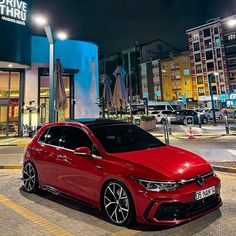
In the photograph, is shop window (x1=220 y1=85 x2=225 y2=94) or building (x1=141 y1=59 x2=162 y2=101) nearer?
shop window (x1=220 y1=85 x2=225 y2=94)

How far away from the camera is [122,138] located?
477 cm

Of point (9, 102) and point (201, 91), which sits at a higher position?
point (201, 91)

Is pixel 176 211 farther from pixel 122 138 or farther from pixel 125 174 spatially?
pixel 122 138

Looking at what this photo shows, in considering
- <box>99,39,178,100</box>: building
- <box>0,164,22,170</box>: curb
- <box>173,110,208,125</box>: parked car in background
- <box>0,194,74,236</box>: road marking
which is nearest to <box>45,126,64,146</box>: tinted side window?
<box>0,194,74,236</box>: road marking

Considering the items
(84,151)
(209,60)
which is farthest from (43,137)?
(209,60)

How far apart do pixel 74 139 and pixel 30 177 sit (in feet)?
5.65

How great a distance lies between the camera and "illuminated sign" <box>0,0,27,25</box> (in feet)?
59.8

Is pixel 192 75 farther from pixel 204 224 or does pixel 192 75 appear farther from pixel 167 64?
pixel 204 224

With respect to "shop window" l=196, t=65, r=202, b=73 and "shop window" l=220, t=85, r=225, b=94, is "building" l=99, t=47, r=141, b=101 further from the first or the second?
"shop window" l=220, t=85, r=225, b=94

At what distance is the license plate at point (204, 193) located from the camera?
354 centimetres

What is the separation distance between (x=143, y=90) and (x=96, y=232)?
255 feet

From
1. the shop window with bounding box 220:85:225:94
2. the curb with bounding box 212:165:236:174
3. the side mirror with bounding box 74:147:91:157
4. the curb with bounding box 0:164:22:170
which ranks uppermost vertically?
the shop window with bounding box 220:85:225:94

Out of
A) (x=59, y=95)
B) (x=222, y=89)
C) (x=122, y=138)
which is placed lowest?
(x=122, y=138)

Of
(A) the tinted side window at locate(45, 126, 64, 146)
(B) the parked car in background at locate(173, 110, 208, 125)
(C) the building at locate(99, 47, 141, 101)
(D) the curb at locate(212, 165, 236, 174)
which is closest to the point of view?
(A) the tinted side window at locate(45, 126, 64, 146)
